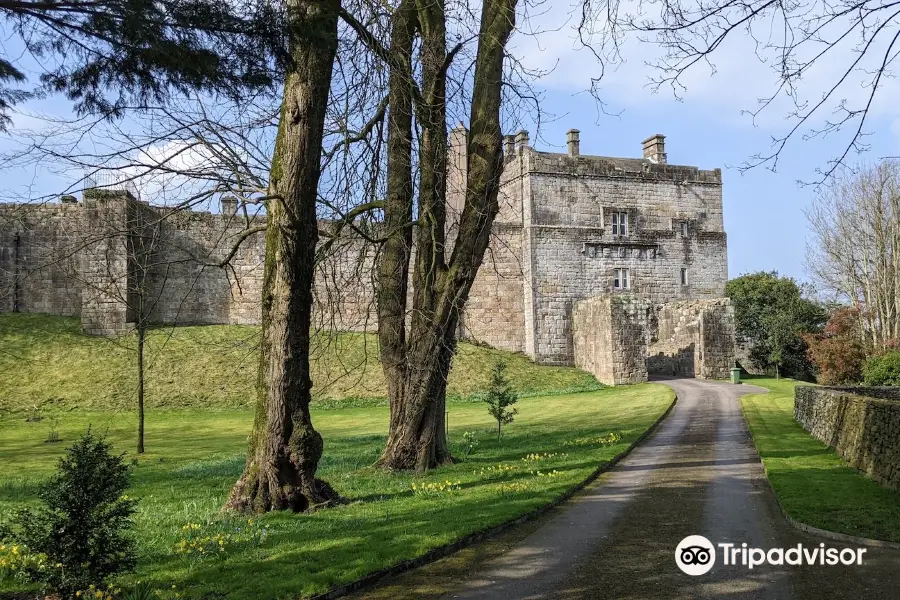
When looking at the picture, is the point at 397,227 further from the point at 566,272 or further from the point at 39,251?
the point at 566,272

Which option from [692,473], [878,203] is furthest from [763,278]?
[692,473]

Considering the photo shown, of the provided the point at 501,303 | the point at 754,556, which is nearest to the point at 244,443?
the point at 754,556

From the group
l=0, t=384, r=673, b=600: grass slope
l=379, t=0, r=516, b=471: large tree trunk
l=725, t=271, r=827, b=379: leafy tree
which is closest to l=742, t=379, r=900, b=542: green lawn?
l=0, t=384, r=673, b=600: grass slope

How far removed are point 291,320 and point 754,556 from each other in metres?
5.78

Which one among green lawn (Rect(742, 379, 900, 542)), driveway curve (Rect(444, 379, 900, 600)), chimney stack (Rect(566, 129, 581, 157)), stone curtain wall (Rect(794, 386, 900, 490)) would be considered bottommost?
driveway curve (Rect(444, 379, 900, 600))

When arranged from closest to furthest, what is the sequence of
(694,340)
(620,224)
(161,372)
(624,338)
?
(161,372) → (624,338) → (694,340) → (620,224)

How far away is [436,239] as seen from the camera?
45.8 ft

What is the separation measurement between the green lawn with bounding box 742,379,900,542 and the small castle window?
2449cm

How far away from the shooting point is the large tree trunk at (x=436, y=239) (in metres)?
13.5

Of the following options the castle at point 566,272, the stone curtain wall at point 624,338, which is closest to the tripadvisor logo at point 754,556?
the castle at point 566,272

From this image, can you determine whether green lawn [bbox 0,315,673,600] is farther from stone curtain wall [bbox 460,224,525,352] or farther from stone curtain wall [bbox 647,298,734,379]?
stone curtain wall [bbox 647,298,734,379]

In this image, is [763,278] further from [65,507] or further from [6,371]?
[65,507]

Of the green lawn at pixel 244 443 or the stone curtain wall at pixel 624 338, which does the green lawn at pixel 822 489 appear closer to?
the green lawn at pixel 244 443

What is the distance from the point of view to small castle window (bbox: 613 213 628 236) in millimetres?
42438
